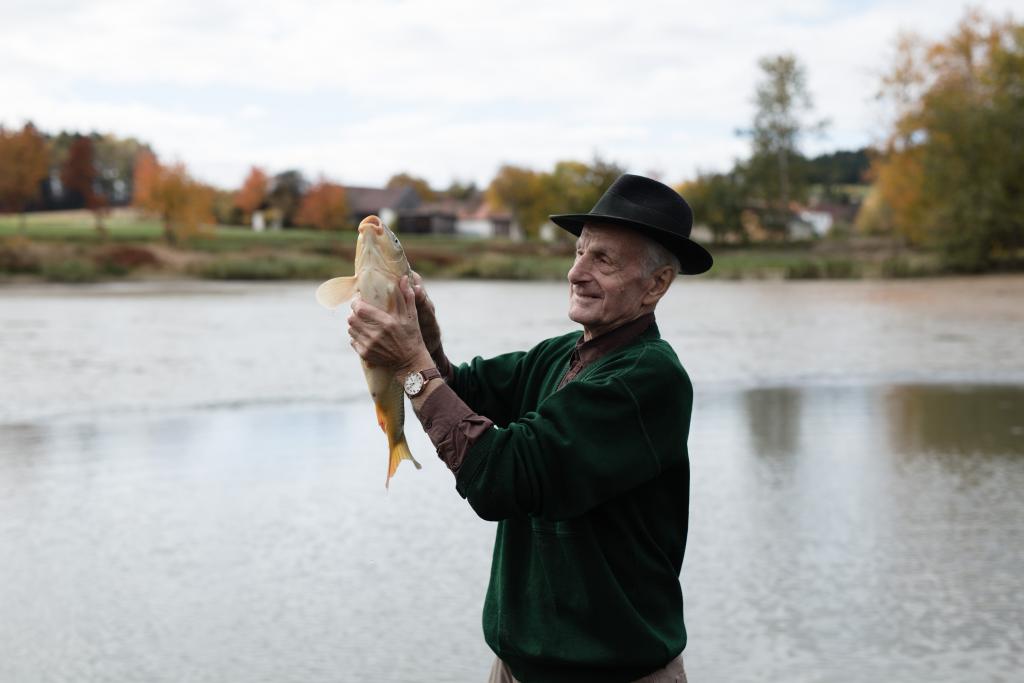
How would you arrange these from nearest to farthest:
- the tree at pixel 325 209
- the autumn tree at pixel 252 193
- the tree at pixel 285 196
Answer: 1. the tree at pixel 325 209
2. the tree at pixel 285 196
3. the autumn tree at pixel 252 193

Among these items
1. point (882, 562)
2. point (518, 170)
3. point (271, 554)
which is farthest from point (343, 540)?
point (518, 170)

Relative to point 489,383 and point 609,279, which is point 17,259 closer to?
point 489,383

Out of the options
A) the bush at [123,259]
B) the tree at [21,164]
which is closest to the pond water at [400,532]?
the bush at [123,259]

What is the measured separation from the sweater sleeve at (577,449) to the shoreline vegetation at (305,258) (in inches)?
1863

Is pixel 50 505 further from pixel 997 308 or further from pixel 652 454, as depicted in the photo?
pixel 997 308

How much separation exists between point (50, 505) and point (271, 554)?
2176 mm

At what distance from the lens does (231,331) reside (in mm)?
24109

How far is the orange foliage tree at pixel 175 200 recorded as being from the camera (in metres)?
69.7

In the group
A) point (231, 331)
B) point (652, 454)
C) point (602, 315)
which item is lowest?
point (231, 331)

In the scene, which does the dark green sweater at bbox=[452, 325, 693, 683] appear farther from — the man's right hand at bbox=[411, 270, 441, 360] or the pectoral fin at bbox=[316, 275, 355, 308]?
the pectoral fin at bbox=[316, 275, 355, 308]

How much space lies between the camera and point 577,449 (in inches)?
98.7

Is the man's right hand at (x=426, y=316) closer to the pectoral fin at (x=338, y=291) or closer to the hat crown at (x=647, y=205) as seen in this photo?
the pectoral fin at (x=338, y=291)

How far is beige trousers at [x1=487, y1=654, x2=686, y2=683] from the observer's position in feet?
9.23

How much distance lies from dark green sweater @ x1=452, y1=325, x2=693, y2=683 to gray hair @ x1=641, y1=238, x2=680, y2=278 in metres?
0.16
